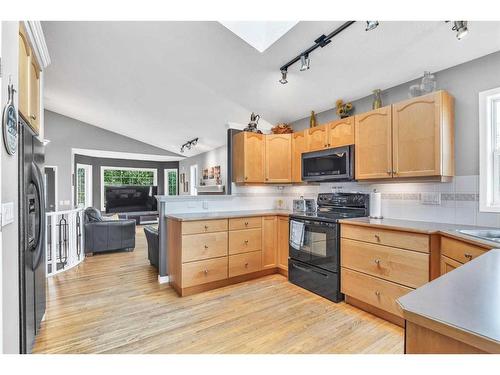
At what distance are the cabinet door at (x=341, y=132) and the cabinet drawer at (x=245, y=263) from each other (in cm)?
175

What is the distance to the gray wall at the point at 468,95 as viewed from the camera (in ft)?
7.21

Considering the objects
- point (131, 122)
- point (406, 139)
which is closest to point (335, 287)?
point (406, 139)

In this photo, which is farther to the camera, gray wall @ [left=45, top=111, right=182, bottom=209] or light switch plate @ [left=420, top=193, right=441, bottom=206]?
gray wall @ [left=45, top=111, right=182, bottom=209]

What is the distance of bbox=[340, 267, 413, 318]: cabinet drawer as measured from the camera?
7.41 ft

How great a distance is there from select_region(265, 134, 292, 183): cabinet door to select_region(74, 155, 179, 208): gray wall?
720 cm

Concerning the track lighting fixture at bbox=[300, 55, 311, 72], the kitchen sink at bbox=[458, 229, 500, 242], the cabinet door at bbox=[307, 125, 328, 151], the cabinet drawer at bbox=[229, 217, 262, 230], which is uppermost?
the track lighting fixture at bbox=[300, 55, 311, 72]

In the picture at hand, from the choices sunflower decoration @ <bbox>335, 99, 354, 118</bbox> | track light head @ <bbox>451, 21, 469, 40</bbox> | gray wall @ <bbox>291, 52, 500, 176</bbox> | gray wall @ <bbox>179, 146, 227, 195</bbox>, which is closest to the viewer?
track light head @ <bbox>451, 21, 469, 40</bbox>

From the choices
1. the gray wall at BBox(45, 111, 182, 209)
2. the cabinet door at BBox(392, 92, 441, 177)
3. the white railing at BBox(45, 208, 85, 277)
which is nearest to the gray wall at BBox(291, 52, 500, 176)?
the cabinet door at BBox(392, 92, 441, 177)

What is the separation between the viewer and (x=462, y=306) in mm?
725

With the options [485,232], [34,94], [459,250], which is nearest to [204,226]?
[34,94]

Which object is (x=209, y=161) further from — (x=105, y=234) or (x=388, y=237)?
(x=388, y=237)

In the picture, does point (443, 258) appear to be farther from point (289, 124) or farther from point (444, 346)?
point (289, 124)

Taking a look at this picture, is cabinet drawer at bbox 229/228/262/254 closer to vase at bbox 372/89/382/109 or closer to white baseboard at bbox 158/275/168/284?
white baseboard at bbox 158/275/168/284
